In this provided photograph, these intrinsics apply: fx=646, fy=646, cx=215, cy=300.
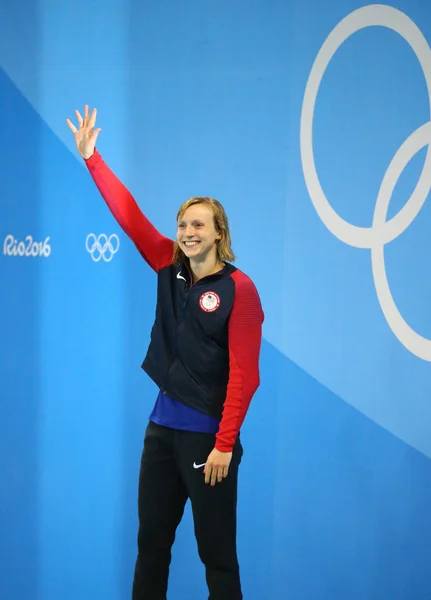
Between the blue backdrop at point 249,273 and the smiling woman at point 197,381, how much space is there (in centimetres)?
48

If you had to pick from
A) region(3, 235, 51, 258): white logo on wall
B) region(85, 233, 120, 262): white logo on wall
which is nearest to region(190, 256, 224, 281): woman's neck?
region(85, 233, 120, 262): white logo on wall

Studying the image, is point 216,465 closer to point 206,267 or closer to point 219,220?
point 206,267

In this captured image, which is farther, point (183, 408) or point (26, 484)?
point (26, 484)

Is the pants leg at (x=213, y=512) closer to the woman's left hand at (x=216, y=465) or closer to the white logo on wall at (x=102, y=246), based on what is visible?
the woman's left hand at (x=216, y=465)

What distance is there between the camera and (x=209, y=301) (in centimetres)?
175

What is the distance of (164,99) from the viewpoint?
2256 millimetres

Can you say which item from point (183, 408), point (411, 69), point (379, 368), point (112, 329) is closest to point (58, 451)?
point (112, 329)

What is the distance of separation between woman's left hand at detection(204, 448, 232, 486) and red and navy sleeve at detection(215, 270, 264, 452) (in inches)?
0.7

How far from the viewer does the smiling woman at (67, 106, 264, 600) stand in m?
1.74

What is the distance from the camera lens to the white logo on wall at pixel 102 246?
2316 millimetres

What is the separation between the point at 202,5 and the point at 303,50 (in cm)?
38

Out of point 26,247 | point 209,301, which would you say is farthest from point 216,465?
point 26,247

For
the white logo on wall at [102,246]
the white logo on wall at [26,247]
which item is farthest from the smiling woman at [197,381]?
the white logo on wall at [26,247]

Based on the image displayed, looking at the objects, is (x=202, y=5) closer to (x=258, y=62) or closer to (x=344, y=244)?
(x=258, y=62)
